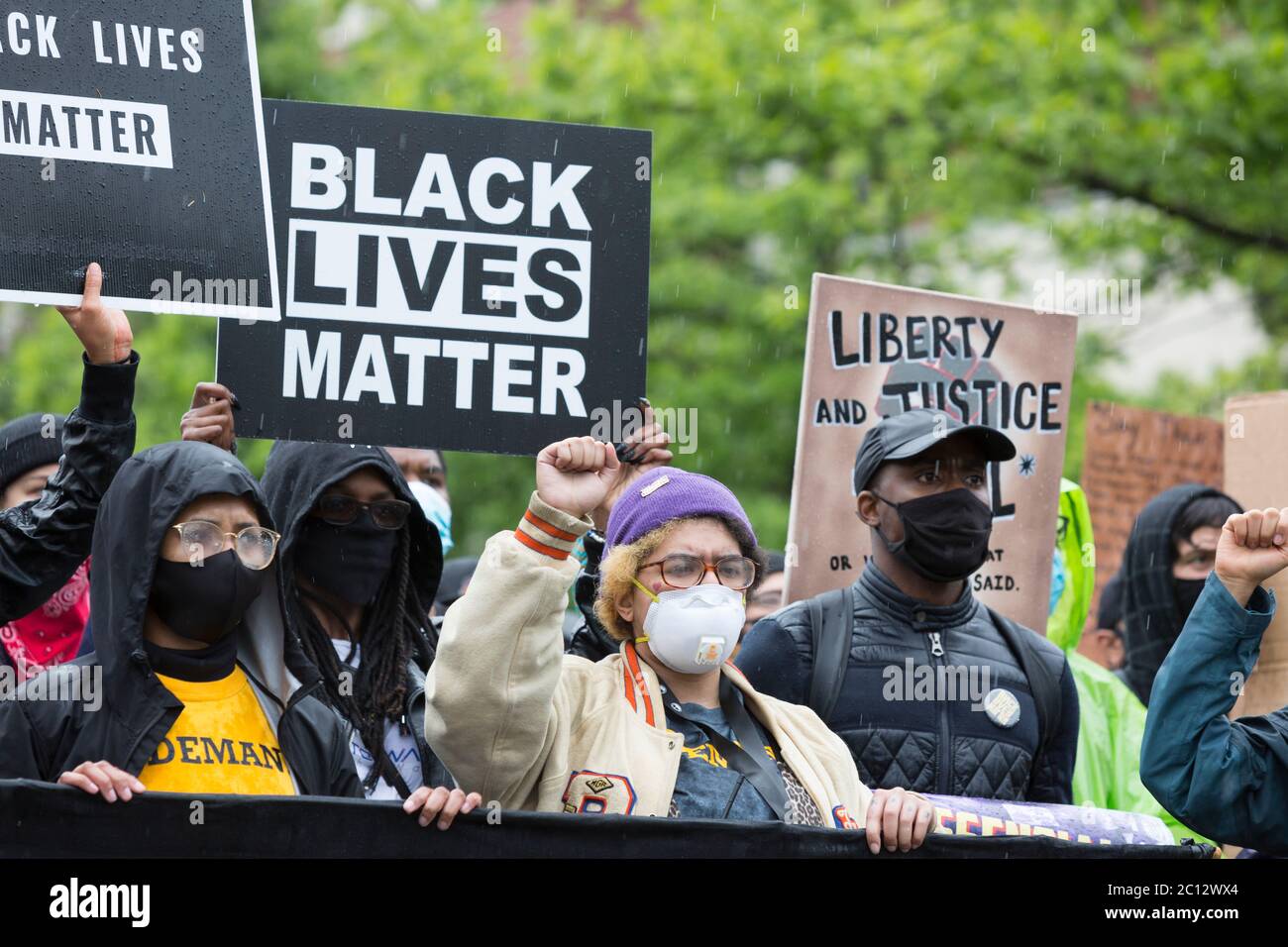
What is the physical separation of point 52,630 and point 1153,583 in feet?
11.7

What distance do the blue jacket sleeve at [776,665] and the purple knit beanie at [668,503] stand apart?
42cm

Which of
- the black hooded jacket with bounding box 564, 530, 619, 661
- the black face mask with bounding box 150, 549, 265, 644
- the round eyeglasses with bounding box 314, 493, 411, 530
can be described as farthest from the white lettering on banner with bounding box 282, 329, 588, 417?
the black face mask with bounding box 150, 549, 265, 644

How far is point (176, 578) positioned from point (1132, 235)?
11224 mm

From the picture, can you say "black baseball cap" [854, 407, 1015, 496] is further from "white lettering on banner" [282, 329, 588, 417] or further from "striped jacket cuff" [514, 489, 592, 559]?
"striped jacket cuff" [514, 489, 592, 559]

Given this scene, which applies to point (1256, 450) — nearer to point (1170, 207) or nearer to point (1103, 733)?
point (1103, 733)

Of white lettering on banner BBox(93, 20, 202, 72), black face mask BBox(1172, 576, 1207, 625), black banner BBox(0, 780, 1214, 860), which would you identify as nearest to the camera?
black banner BBox(0, 780, 1214, 860)

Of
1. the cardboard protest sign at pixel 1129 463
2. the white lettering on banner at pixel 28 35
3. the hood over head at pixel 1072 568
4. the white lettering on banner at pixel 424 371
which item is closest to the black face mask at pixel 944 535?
the white lettering on banner at pixel 424 371

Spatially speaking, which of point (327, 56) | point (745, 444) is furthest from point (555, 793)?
point (327, 56)

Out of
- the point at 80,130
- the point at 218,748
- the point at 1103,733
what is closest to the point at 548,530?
the point at 218,748

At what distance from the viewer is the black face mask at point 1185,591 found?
20.2 feet

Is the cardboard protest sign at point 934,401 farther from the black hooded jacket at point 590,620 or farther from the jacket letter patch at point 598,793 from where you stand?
the jacket letter patch at point 598,793

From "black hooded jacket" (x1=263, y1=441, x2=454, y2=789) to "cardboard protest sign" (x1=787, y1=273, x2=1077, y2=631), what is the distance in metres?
1.19

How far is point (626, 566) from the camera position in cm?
402

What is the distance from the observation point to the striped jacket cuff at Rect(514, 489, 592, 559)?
11.8 feet
